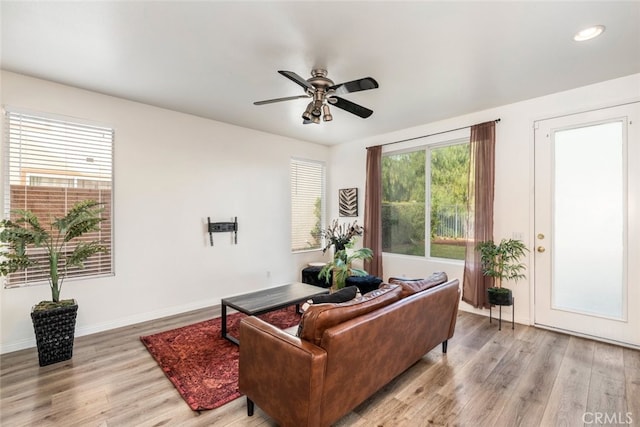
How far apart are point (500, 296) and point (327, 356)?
9.41 feet

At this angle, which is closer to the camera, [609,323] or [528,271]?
[609,323]

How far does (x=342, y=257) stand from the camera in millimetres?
4289

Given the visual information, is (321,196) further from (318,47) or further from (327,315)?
(327,315)

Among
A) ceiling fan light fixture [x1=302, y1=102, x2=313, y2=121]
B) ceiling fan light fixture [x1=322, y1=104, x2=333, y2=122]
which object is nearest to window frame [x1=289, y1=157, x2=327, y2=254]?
ceiling fan light fixture [x1=302, y1=102, x2=313, y2=121]

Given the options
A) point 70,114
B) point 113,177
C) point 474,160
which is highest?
point 70,114

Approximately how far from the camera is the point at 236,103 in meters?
3.73

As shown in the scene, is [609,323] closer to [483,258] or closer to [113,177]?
[483,258]

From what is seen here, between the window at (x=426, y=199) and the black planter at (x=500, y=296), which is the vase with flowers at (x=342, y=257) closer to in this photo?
the window at (x=426, y=199)

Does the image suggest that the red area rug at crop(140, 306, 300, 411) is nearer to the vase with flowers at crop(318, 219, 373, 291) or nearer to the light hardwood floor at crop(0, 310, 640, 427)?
the light hardwood floor at crop(0, 310, 640, 427)

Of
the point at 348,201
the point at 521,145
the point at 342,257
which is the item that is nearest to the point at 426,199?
the point at 521,145

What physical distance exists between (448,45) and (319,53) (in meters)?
1.08

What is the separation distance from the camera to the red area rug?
87.9 inches

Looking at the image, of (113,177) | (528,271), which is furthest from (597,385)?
(113,177)

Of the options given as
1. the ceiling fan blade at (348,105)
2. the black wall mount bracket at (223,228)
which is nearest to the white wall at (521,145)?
the ceiling fan blade at (348,105)
